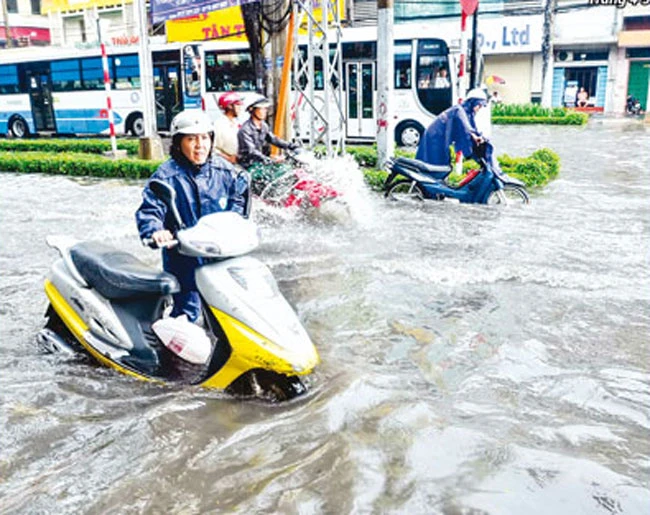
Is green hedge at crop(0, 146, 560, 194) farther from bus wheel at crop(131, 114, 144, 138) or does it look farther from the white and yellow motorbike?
the white and yellow motorbike

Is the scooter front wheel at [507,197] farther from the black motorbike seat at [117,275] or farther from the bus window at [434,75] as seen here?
the bus window at [434,75]

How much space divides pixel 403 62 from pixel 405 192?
24.6 feet

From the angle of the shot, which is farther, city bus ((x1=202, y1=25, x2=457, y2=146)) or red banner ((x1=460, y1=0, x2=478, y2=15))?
city bus ((x1=202, y1=25, x2=457, y2=146))

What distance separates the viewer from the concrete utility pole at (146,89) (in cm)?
1346

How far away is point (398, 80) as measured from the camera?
16.3 metres

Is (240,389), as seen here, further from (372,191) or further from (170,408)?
(372,191)

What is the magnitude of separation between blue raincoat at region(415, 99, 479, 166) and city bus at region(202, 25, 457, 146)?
20.7 feet

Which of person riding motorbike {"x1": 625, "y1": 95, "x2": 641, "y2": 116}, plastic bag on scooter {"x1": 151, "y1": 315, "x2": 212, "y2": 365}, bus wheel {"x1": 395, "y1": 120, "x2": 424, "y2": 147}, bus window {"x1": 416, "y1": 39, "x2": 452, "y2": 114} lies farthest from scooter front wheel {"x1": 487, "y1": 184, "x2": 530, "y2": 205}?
person riding motorbike {"x1": 625, "y1": 95, "x2": 641, "y2": 116}

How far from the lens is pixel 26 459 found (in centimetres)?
306

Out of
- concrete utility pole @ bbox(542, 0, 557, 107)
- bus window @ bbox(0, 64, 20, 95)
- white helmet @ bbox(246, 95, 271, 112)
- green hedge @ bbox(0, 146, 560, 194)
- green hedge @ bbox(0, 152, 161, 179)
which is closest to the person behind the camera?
white helmet @ bbox(246, 95, 271, 112)

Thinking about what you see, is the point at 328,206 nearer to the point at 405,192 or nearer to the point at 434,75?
the point at 405,192

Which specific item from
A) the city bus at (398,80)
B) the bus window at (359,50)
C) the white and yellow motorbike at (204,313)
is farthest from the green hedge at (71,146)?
the white and yellow motorbike at (204,313)

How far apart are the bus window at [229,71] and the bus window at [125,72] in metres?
2.43

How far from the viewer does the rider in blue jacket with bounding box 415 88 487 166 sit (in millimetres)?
8539
